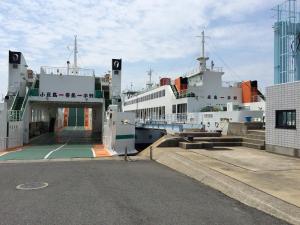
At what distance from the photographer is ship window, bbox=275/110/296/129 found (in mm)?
14197

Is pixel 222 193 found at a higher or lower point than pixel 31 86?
lower

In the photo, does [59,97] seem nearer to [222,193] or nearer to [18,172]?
[18,172]

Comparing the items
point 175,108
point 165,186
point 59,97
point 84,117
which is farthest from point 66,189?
point 84,117

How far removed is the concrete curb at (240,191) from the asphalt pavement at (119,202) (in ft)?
0.65

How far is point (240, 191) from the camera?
7.89 m

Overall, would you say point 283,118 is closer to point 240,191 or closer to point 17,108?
point 240,191

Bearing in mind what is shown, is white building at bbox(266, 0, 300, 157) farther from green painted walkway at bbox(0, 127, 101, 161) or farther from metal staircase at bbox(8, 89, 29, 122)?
metal staircase at bbox(8, 89, 29, 122)

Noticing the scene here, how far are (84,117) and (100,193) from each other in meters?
63.4

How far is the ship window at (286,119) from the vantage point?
14.2 metres

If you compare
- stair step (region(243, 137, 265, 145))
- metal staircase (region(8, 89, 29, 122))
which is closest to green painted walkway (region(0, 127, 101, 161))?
metal staircase (region(8, 89, 29, 122))

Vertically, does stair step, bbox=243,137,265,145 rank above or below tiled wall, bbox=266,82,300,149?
below

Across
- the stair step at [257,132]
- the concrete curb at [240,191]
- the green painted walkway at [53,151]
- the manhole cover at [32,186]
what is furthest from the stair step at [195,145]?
the manhole cover at [32,186]

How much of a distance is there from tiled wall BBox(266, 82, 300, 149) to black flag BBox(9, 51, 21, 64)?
65.3 ft

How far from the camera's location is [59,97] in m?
28.9
